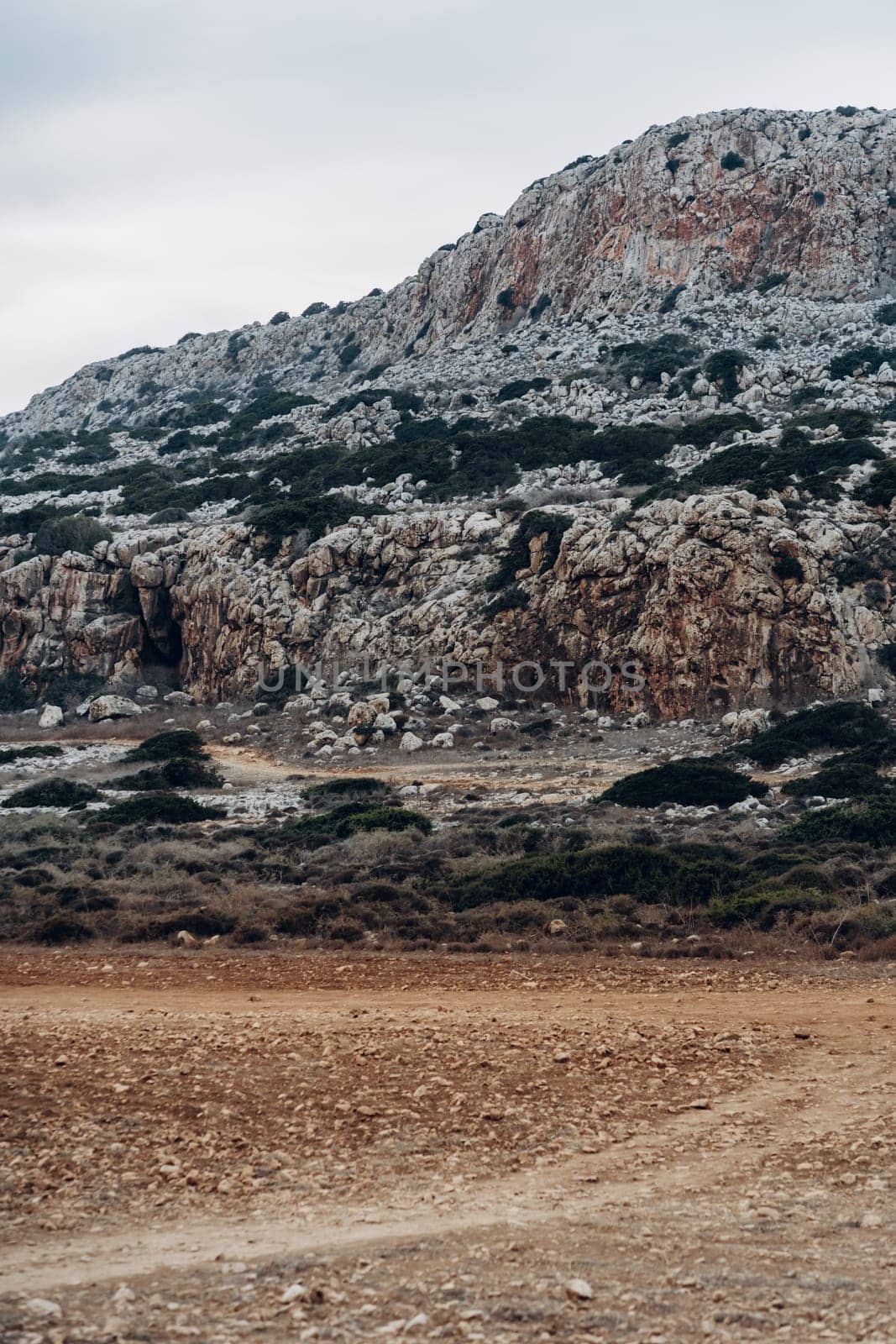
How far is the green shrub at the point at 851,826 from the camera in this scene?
1781cm

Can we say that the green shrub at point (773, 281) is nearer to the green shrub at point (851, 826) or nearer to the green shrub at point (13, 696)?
the green shrub at point (13, 696)

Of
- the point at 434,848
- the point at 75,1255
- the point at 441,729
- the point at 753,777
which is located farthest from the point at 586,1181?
the point at 441,729

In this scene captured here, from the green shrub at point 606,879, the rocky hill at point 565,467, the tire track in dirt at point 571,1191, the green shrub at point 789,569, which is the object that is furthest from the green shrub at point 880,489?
the tire track in dirt at point 571,1191

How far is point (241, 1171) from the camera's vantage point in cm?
670

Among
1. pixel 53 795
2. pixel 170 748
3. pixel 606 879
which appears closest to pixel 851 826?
pixel 606 879

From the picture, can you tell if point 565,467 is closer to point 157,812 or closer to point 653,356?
point 653,356

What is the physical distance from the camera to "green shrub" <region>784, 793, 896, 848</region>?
1781cm

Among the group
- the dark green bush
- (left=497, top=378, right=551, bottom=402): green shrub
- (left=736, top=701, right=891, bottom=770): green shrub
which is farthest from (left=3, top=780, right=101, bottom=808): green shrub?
(left=497, top=378, right=551, bottom=402): green shrub

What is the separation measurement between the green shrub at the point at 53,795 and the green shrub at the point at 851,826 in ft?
55.6

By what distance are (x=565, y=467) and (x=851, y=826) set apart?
3327 cm

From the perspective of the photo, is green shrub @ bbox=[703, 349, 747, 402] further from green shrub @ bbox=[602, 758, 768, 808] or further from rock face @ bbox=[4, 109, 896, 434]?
green shrub @ bbox=[602, 758, 768, 808]

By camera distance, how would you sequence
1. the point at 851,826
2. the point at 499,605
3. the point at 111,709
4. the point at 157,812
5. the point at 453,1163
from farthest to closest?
the point at 111,709, the point at 499,605, the point at 157,812, the point at 851,826, the point at 453,1163

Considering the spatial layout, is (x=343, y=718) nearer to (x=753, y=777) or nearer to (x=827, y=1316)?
(x=753, y=777)

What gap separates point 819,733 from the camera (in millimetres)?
28891
